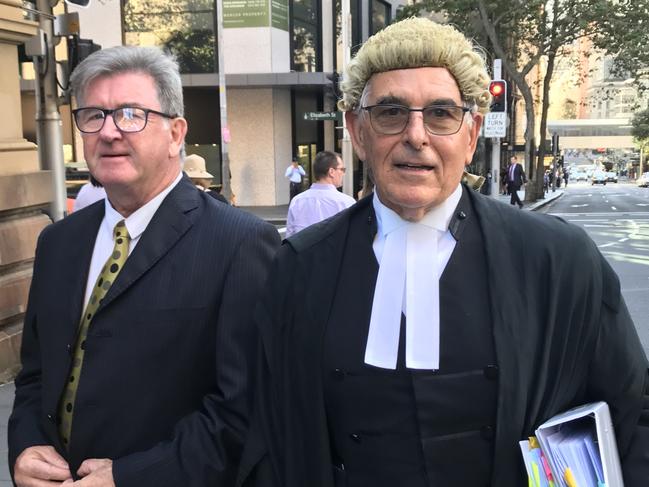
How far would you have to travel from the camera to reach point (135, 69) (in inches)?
79.9

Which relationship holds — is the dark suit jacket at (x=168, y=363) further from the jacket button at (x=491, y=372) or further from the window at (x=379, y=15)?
the window at (x=379, y=15)

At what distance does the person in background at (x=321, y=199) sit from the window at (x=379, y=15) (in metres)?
27.8

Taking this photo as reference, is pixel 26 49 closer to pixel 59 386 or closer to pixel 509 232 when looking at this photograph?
pixel 59 386

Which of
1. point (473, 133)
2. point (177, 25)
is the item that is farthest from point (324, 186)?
point (177, 25)

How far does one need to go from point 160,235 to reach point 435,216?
84 centimetres

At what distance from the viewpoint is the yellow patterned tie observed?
80.3 inches

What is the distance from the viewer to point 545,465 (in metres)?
1.54

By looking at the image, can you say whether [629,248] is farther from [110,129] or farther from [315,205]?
[110,129]

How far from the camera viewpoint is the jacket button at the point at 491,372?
5.24ft

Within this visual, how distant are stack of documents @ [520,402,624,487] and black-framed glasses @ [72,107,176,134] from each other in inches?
53.5

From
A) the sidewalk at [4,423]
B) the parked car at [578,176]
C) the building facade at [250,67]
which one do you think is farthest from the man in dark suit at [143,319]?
the parked car at [578,176]

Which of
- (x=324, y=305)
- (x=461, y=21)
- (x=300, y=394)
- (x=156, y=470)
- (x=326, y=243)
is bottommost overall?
(x=156, y=470)

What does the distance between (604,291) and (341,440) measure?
743 mm

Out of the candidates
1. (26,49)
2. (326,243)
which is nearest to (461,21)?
(26,49)
